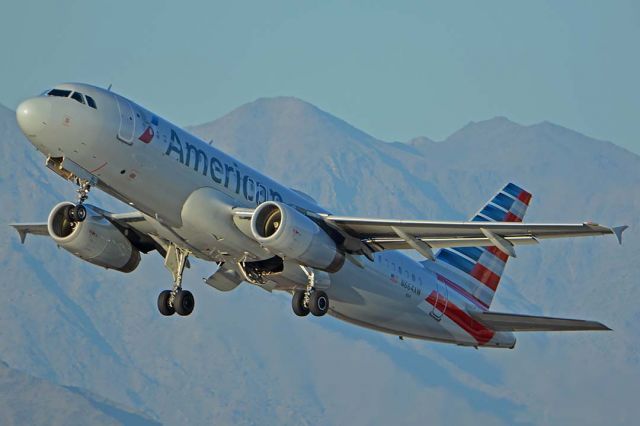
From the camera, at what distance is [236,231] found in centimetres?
4731

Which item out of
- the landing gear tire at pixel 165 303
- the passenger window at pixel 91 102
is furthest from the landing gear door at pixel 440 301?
the passenger window at pixel 91 102

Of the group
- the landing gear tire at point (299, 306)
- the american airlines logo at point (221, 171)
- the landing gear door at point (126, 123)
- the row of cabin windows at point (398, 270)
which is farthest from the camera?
the row of cabin windows at point (398, 270)

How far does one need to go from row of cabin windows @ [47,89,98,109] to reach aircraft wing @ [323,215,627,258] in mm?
9656

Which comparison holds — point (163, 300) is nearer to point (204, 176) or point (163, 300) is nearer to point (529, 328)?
point (204, 176)

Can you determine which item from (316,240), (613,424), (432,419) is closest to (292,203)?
(316,240)

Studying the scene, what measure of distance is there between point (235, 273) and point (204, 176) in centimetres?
620

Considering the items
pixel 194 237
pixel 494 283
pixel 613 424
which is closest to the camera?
pixel 194 237

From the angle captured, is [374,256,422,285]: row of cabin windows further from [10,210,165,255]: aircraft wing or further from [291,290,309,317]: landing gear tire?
[10,210,165,255]: aircraft wing

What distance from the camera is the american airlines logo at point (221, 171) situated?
46281mm

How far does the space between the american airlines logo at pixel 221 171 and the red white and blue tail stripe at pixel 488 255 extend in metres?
13.4

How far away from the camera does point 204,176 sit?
46812 mm

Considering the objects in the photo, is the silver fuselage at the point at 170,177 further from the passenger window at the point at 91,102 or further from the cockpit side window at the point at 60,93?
the cockpit side window at the point at 60,93

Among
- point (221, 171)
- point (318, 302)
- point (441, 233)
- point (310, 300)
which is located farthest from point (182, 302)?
point (441, 233)

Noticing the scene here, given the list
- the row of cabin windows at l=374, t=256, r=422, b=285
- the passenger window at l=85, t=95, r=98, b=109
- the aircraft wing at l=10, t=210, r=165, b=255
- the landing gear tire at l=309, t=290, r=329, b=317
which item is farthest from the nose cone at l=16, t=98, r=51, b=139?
the row of cabin windows at l=374, t=256, r=422, b=285
